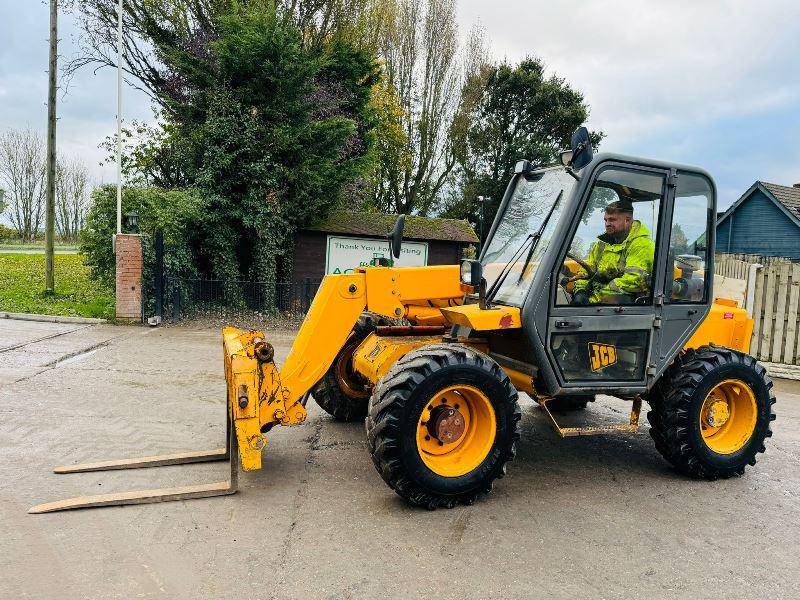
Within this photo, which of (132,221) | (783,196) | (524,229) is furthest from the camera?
(783,196)

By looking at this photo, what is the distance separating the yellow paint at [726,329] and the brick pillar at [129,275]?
34.4 ft

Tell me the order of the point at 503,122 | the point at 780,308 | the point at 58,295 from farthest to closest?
the point at 503,122, the point at 58,295, the point at 780,308

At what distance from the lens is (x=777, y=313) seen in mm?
10492

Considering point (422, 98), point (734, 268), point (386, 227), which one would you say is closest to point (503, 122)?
point (422, 98)

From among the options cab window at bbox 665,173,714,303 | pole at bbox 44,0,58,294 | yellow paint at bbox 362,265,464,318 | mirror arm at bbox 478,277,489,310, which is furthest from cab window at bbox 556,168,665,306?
pole at bbox 44,0,58,294

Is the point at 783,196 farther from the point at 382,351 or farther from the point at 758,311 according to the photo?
the point at 382,351

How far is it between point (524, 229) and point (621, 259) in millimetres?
782

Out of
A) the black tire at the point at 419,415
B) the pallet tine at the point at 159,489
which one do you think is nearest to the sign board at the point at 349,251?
the pallet tine at the point at 159,489

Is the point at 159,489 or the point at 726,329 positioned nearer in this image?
the point at 159,489

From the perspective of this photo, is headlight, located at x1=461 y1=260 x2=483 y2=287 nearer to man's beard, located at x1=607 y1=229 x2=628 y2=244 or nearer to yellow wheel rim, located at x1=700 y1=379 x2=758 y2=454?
man's beard, located at x1=607 y1=229 x2=628 y2=244

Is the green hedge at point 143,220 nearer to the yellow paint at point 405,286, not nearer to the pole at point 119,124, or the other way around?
the pole at point 119,124

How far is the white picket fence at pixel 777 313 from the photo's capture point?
10289 mm

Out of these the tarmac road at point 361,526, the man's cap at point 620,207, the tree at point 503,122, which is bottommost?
the tarmac road at point 361,526

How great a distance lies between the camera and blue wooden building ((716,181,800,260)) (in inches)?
1022
